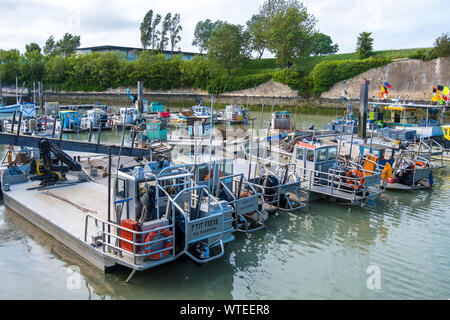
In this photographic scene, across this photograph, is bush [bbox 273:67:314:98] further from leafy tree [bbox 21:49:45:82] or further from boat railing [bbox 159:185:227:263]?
boat railing [bbox 159:185:227:263]

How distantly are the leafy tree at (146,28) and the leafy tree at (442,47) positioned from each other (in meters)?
74.8

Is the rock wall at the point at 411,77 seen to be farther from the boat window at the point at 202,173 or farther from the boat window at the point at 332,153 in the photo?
the boat window at the point at 202,173

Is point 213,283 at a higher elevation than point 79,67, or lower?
lower

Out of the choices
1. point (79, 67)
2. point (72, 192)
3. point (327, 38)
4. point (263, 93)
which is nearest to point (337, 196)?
point (72, 192)

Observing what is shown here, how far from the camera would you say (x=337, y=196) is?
1608cm

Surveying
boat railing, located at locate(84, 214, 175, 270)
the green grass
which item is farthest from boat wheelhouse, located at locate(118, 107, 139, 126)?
the green grass

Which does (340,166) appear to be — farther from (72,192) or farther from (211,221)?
(72,192)

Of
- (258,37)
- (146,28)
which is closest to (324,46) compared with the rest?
(258,37)

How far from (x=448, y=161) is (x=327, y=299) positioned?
68.9ft

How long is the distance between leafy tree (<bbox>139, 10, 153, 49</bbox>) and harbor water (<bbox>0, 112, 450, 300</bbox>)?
99273 mm

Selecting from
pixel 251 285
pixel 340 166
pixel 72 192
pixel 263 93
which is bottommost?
pixel 251 285

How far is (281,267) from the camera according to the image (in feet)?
37.5

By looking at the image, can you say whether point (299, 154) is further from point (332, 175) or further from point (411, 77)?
point (411, 77)

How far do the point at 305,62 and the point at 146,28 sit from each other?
50754 millimetres
